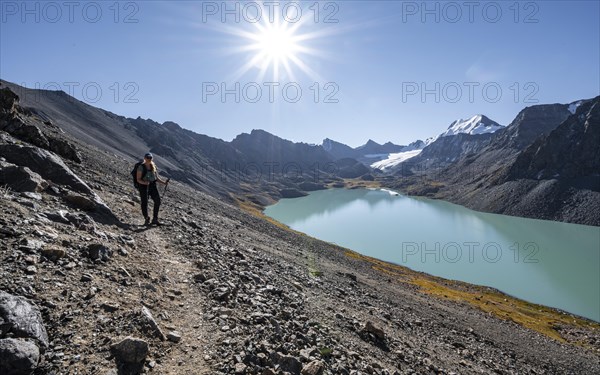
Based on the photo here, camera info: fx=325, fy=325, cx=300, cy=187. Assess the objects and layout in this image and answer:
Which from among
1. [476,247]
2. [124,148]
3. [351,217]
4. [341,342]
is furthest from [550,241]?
[124,148]

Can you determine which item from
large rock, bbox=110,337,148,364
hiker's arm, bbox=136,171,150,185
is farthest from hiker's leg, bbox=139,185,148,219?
large rock, bbox=110,337,148,364

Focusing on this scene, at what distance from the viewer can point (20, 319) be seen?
5.62m

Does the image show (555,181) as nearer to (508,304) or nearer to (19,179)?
(508,304)

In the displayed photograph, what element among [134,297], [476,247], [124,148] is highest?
[124,148]

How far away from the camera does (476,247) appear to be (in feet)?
239

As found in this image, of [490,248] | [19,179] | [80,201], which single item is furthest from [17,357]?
[490,248]

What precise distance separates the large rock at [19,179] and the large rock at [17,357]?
29.8ft

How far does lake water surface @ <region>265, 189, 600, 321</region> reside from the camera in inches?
1916

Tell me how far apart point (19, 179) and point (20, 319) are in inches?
361

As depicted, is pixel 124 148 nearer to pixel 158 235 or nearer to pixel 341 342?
pixel 158 235

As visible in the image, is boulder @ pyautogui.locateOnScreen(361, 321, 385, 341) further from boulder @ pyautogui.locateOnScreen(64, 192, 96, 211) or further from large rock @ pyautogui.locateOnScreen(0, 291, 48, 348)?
boulder @ pyautogui.locateOnScreen(64, 192, 96, 211)

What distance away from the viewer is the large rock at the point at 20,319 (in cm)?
539

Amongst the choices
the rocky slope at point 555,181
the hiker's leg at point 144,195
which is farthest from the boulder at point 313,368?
the rocky slope at point 555,181

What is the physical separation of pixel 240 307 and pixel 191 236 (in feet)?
25.5
